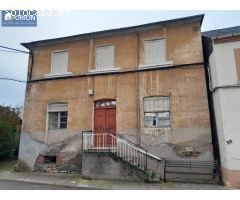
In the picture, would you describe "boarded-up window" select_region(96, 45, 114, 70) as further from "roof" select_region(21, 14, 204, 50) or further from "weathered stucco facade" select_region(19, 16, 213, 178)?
"roof" select_region(21, 14, 204, 50)

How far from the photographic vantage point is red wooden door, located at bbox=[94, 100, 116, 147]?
427 inches

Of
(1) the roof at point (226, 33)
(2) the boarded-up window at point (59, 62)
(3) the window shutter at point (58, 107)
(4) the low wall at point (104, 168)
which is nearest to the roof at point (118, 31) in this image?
(2) the boarded-up window at point (59, 62)

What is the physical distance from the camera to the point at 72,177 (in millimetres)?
10055

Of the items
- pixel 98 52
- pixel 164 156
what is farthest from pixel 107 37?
pixel 164 156

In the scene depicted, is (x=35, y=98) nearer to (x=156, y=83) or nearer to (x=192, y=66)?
(x=156, y=83)

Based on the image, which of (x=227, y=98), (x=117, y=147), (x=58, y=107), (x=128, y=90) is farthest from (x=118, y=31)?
(x=227, y=98)

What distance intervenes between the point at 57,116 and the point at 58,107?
507 mm

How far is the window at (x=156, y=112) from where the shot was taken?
33.7ft

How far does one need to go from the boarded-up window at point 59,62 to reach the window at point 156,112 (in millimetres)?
4867

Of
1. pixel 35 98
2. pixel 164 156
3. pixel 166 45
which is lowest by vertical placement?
pixel 164 156

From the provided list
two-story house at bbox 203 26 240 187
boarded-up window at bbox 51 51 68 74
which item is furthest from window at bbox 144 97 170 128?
boarded-up window at bbox 51 51 68 74

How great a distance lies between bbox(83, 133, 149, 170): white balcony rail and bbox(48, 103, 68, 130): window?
1841mm

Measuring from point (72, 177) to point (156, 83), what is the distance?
18.6 ft

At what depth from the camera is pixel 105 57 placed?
11.7m
